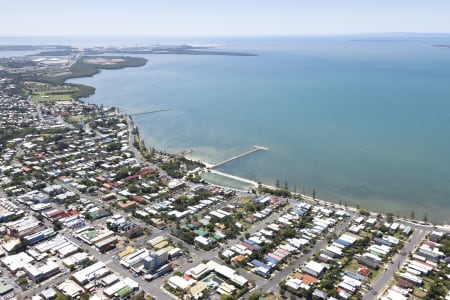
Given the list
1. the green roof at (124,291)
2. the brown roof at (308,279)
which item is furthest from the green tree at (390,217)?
the green roof at (124,291)

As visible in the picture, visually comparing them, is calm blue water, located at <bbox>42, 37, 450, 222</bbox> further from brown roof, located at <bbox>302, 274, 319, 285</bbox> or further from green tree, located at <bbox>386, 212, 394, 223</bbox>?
brown roof, located at <bbox>302, 274, 319, 285</bbox>

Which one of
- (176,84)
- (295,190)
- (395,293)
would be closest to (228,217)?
(295,190)

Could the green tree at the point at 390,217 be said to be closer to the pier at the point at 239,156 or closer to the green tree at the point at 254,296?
the green tree at the point at 254,296

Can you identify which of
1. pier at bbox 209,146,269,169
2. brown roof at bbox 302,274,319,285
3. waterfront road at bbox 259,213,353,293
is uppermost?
pier at bbox 209,146,269,169

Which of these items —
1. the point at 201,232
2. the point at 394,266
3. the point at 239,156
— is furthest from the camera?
the point at 239,156

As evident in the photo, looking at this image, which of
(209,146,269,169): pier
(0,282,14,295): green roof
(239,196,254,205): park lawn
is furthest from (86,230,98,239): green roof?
(209,146,269,169): pier

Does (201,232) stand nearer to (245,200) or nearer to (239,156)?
(245,200)

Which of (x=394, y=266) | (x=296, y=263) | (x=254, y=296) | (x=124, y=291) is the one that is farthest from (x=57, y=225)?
(x=394, y=266)
